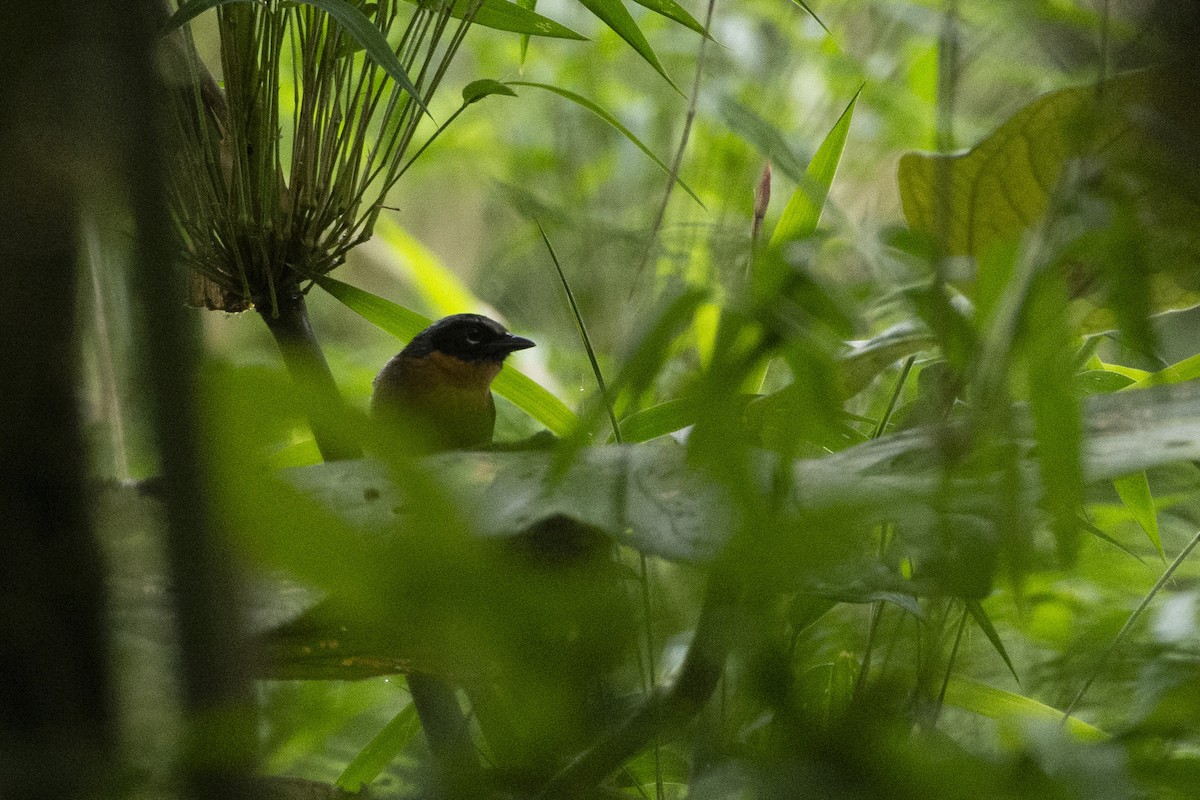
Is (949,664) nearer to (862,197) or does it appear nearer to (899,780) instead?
(899,780)

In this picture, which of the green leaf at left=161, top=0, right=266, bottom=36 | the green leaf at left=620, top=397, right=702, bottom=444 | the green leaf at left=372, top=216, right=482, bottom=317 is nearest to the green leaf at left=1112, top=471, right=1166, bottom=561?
the green leaf at left=620, top=397, right=702, bottom=444

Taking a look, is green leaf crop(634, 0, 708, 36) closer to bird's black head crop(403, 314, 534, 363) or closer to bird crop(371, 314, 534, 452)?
bird crop(371, 314, 534, 452)

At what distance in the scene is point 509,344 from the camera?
1.59 metres

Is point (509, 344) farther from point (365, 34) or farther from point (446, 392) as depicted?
point (365, 34)

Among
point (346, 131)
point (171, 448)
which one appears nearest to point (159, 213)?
point (171, 448)

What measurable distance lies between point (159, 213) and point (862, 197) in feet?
7.22

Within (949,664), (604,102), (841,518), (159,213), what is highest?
(604,102)

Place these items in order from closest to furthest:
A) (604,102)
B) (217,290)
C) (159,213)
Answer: (159,213) < (217,290) < (604,102)

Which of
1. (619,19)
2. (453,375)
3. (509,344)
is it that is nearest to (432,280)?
(509,344)

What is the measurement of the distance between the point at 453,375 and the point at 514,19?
1.87ft

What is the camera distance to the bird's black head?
1449 mm

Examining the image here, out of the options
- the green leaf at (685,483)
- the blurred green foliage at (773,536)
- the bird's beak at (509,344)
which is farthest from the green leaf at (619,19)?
the bird's beak at (509,344)

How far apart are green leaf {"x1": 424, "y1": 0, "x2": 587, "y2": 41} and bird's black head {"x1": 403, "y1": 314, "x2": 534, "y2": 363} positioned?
54cm

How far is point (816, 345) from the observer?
1.35 feet
